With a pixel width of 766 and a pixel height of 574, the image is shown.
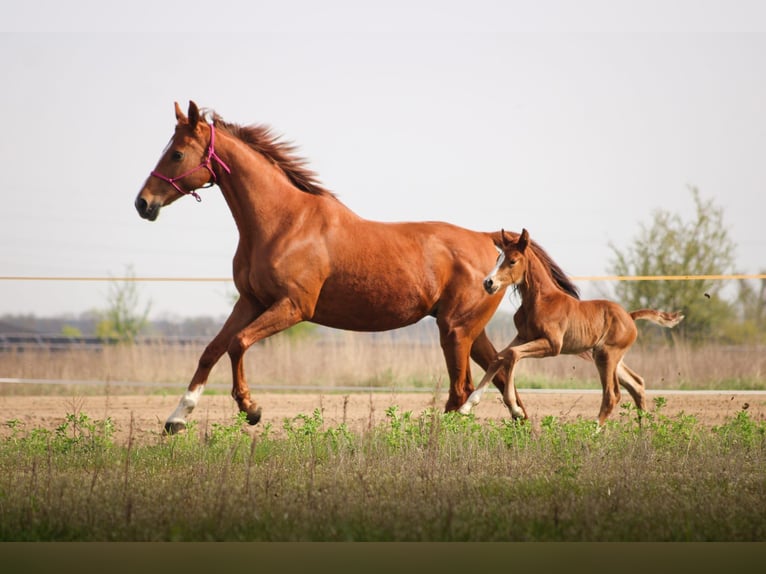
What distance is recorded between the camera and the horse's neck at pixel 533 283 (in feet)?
31.0

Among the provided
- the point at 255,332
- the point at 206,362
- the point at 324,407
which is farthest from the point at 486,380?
the point at 324,407

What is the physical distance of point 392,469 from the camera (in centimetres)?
744

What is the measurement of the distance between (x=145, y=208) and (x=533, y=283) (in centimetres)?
349

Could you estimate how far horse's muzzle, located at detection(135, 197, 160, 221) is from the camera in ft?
27.6

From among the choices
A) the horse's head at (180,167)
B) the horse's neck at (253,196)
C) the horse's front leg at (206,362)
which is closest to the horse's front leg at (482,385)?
the horse's front leg at (206,362)

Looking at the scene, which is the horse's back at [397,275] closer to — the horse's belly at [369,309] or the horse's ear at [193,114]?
the horse's belly at [369,309]

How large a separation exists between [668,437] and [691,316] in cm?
1114

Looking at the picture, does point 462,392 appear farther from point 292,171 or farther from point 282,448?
point 292,171

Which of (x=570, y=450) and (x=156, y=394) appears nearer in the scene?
(x=570, y=450)

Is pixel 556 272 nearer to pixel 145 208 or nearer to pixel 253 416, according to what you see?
pixel 253 416

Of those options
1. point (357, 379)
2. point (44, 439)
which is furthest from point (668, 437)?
point (357, 379)

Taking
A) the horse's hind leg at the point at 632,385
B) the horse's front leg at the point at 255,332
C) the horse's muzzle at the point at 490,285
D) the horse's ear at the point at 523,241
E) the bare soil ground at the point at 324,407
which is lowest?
the bare soil ground at the point at 324,407

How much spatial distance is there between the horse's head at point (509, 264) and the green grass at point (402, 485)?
47.4 inches

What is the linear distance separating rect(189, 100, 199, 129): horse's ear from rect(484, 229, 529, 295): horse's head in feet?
9.00
